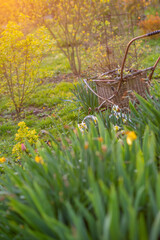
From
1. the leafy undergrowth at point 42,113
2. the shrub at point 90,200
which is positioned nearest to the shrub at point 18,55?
the leafy undergrowth at point 42,113

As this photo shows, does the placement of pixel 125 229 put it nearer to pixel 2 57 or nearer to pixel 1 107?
pixel 2 57

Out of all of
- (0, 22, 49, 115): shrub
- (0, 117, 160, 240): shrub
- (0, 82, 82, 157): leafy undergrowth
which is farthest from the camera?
(0, 22, 49, 115): shrub

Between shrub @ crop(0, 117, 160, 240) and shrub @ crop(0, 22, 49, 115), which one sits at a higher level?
shrub @ crop(0, 22, 49, 115)

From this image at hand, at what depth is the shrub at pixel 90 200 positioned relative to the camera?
79 centimetres

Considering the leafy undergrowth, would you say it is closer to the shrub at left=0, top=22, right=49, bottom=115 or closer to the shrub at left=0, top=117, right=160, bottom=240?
the shrub at left=0, top=22, right=49, bottom=115

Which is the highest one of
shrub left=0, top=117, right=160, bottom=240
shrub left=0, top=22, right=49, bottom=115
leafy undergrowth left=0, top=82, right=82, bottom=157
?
shrub left=0, top=22, right=49, bottom=115

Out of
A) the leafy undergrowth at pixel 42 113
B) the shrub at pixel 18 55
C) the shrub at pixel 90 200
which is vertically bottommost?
the leafy undergrowth at pixel 42 113

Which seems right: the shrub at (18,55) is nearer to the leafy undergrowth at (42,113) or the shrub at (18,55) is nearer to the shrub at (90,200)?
the leafy undergrowth at (42,113)

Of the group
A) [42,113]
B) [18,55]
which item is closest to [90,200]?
[42,113]

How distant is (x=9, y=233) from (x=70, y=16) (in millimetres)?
7620

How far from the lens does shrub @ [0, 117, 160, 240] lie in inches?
31.0

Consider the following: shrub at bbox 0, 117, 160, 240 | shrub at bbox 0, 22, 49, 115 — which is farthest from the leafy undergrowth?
shrub at bbox 0, 117, 160, 240

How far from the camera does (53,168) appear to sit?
3.66 feet

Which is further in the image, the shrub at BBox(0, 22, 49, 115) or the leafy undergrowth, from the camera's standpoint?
the shrub at BBox(0, 22, 49, 115)
